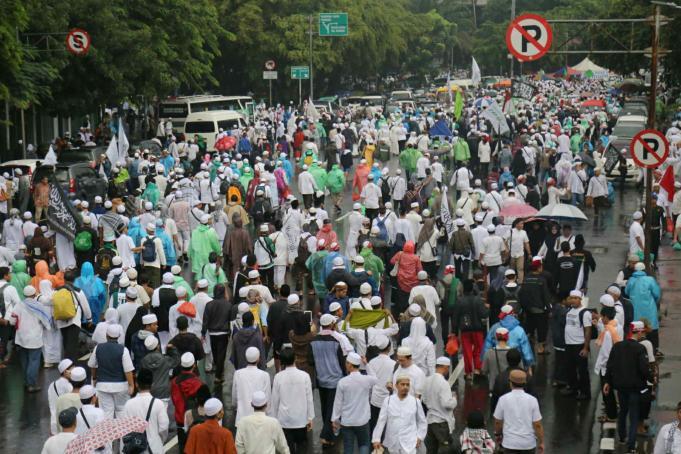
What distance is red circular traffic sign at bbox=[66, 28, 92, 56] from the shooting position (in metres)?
35.7

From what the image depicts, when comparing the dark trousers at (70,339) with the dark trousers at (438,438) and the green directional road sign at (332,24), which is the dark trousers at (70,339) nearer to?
the dark trousers at (438,438)

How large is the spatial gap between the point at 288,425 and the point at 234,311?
10.8 feet

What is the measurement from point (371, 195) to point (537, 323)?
29.6ft

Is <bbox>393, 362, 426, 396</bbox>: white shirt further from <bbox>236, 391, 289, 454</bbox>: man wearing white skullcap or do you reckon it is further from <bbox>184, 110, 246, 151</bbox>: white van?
<bbox>184, 110, 246, 151</bbox>: white van

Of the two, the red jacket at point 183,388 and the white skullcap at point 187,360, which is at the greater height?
the white skullcap at point 187,360

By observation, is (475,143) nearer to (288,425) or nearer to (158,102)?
(158,102)

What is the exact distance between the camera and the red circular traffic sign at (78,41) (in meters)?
35.7

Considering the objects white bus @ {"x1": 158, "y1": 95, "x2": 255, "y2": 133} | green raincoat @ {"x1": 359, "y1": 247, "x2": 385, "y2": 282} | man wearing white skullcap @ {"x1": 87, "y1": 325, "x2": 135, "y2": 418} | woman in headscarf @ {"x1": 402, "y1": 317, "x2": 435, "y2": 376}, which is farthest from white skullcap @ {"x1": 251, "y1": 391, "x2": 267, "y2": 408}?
white bus @ {"x1": 158, "y1": 95, "x2": 255, "y2": 133}

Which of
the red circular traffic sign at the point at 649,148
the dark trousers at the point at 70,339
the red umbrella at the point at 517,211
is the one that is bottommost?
the dark trousers at the point at 70,339

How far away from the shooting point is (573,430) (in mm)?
13977

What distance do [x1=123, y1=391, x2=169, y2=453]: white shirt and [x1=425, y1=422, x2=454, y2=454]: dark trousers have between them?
8.67 ft

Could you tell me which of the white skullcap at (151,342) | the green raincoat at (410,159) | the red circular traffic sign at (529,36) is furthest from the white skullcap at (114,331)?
the green raincoat at (410,159)

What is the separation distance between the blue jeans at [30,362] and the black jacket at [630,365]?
7.33 metres

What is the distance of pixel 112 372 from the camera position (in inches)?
505
